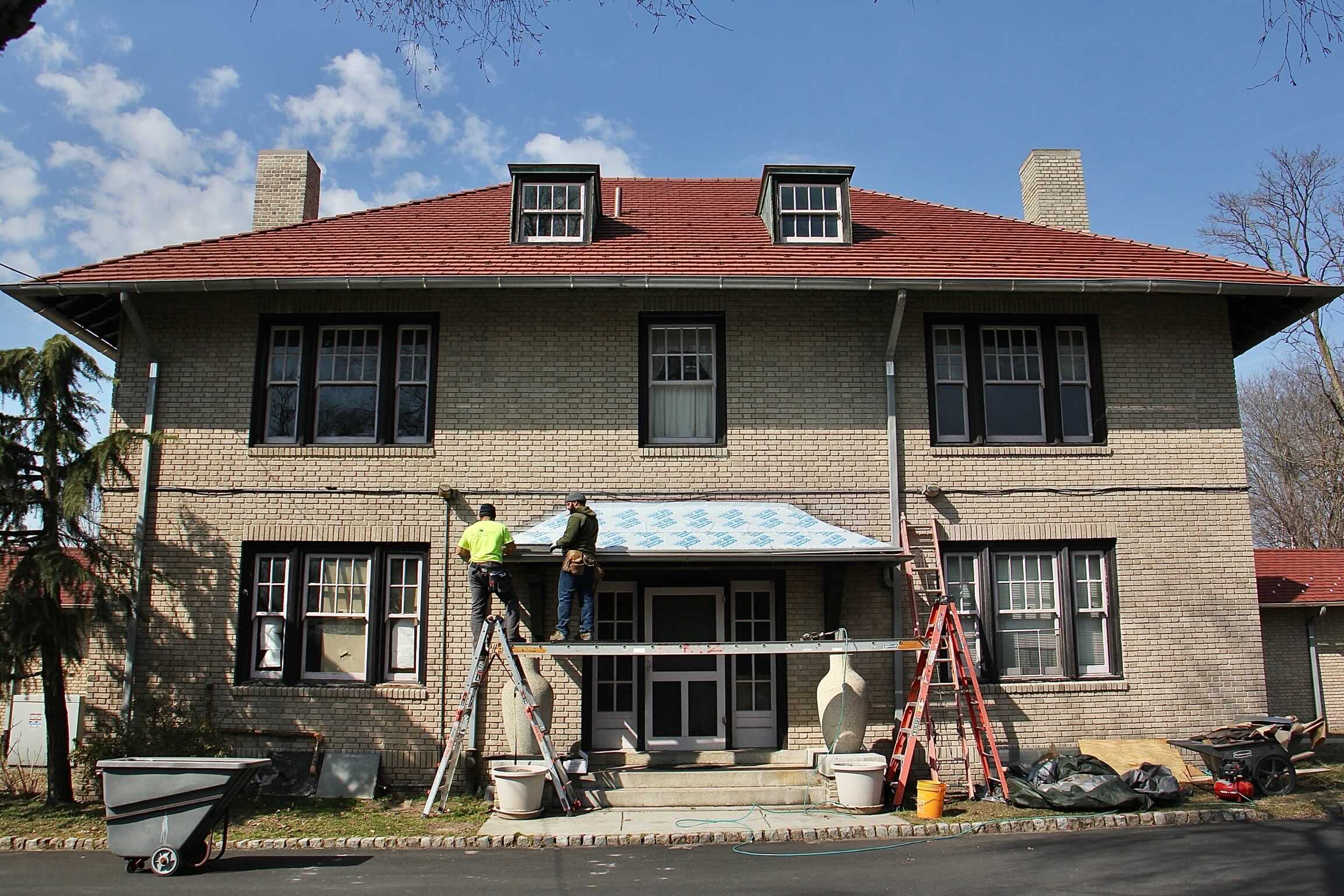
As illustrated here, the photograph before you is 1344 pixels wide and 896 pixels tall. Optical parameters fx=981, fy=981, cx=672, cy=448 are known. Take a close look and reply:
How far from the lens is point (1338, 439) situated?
103ft

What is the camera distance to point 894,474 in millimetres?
12203

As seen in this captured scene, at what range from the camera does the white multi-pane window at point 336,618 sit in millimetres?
12008

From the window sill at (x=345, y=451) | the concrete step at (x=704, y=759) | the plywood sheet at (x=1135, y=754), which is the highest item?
the window sill at (x=345, y=451)

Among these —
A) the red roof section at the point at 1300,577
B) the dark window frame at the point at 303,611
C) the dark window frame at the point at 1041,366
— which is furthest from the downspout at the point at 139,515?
the red roof section at the point at 1300,577

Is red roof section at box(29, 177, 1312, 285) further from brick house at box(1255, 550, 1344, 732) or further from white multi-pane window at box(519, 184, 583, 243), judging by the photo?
brick house at box(1255, 550, 1344, 732)

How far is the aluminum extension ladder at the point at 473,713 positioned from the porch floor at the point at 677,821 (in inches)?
14.7

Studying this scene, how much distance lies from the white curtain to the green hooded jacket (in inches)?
93.6

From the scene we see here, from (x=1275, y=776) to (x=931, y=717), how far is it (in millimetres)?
3718

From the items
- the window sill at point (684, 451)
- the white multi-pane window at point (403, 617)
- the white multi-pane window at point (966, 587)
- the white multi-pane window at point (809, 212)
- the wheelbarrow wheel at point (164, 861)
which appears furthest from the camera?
the white multi-pane window at point (809, 212)

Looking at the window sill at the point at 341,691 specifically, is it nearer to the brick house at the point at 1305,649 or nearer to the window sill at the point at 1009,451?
the window sill at the point at 1009,451

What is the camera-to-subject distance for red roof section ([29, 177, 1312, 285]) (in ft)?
40.8

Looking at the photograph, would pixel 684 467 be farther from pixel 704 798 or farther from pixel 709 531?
pixel 704 798

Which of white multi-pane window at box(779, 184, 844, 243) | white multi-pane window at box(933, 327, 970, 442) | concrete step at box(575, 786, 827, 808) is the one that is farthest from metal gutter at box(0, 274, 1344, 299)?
concrete step at box(575, 786, 827, 808)

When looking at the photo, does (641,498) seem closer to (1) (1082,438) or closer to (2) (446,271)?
(2) (446,271)
